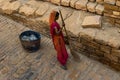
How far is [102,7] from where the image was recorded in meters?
6.82

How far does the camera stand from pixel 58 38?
6.07m

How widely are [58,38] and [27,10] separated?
2.06 m

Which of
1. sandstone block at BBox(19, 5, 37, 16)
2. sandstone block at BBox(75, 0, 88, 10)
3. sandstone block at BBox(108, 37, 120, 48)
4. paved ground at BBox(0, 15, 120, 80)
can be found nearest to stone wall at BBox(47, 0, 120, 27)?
sandstone block at BBox(75, 0, 88, 10)

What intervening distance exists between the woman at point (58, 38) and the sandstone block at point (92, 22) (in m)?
0.84

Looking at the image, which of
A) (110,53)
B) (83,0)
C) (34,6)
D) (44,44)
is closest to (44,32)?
(44,44)

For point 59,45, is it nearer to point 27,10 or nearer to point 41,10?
point 41,10

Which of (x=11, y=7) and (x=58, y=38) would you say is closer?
(x=58, y=38)

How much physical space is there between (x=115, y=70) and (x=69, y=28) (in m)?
1.70

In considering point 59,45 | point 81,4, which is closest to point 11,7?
point 81,4

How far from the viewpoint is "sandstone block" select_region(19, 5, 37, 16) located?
7492 mm

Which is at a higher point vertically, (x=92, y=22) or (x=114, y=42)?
(x=92, y=22)

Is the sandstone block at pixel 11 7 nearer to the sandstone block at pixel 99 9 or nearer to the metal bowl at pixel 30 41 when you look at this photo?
the metal bowl at pixel 30 41

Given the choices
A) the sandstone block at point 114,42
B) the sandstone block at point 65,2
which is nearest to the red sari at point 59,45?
the sandstone block at point 114,42

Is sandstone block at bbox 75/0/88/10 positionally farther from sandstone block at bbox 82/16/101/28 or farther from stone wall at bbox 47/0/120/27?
sandstone block at bbox 82/16/101/28
